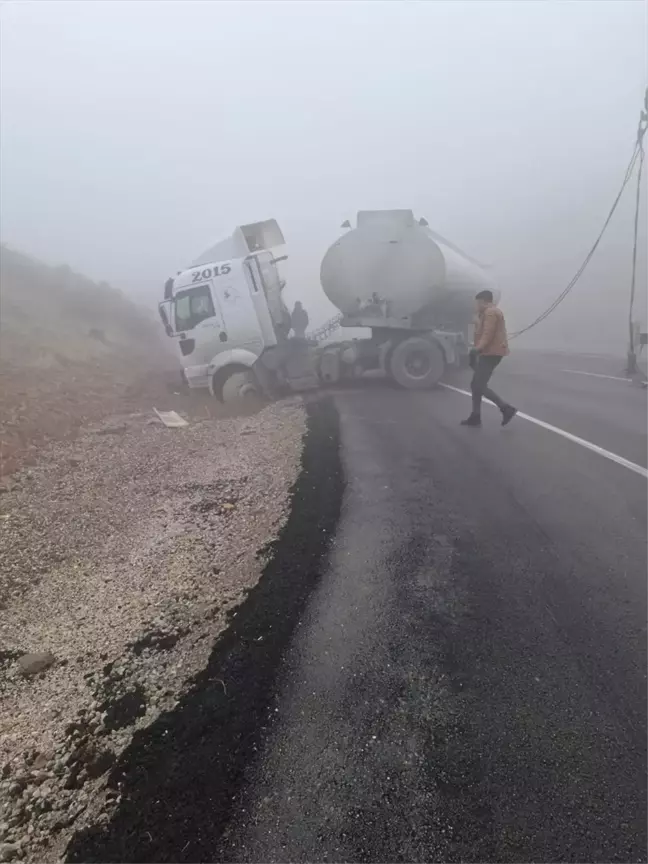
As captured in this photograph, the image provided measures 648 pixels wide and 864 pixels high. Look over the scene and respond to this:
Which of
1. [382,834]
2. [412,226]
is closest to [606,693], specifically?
[382,834]

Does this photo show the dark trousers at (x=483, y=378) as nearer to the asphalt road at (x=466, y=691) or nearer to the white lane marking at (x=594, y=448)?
the white lane marking at (x=594, y=448)

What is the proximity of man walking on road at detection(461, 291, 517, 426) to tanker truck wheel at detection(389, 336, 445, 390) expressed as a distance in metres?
4.23

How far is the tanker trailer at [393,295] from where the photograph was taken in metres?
11.9

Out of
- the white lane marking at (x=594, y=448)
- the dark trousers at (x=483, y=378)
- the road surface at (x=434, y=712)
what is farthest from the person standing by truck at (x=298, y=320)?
the road surface at (x=434, y=712)

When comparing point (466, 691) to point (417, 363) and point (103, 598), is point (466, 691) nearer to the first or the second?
point (103, 598)

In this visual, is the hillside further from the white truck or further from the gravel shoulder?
the white truck

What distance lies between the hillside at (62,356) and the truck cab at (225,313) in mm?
1937

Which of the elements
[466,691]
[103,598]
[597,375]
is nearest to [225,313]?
[103,598]

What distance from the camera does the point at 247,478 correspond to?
604 cm

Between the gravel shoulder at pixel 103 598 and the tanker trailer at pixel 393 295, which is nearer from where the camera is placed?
the gravel shoulder at pixel 103 598

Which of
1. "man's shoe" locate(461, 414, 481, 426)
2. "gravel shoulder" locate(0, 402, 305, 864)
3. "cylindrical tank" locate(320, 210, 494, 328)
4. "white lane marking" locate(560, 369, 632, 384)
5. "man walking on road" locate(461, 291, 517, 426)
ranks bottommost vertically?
"white lane marking" locate(560, 369, 632, 384)

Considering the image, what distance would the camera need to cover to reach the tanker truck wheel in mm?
12172

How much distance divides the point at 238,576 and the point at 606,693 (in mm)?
2281

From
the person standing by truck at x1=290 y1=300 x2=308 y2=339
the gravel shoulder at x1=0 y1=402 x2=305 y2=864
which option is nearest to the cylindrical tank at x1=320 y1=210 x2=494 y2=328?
the person standing by truck at x1=290 y1=300 x2=308 y2=339
